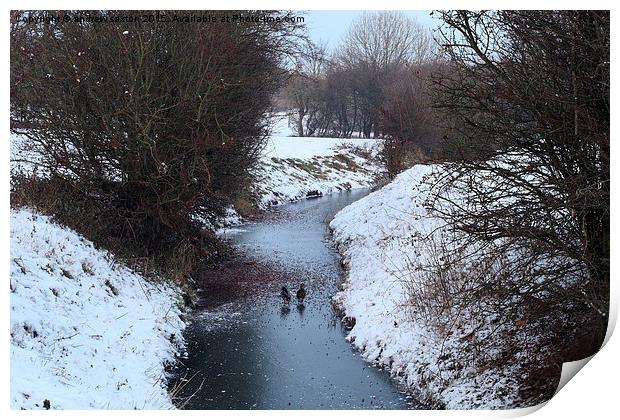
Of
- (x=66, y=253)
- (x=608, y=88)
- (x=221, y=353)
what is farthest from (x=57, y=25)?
(x=608, y=88)

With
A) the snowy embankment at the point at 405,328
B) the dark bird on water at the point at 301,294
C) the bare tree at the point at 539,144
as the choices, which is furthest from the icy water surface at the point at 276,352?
the bare tree at the point at 539,144

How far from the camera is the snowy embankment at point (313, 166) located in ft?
85.7

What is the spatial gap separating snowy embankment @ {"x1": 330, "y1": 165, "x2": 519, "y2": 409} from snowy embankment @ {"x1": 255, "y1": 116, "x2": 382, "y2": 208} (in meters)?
10.3

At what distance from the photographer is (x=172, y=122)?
407 inches

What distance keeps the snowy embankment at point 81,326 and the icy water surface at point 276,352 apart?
55cm

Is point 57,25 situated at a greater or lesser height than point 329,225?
greater

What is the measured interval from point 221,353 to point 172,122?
13.5ft

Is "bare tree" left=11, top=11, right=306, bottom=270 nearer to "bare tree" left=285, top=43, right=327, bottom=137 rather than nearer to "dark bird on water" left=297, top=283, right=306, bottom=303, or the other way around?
"bare tree" left=285, top=43, right=327, bottom=137

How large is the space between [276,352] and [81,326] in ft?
9.10

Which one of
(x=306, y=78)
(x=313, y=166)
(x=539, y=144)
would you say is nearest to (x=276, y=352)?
(x=539, y=144)

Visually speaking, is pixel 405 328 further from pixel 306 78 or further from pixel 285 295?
pixel 306 78

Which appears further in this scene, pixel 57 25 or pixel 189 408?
pixel 57 25

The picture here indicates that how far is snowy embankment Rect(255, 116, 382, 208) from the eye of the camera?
2612cm

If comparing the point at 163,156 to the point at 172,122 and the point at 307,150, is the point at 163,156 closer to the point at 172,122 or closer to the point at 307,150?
the point at 172,122
